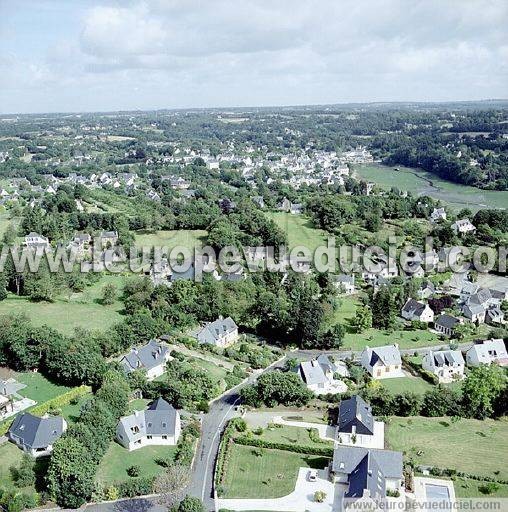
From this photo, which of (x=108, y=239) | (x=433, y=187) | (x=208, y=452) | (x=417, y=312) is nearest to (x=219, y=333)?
(x=208, y=452)

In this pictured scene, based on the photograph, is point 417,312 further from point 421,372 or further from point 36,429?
point 36,429

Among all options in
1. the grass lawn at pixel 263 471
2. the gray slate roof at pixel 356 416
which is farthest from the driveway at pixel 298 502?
the gray slate roof at pixel 356 416

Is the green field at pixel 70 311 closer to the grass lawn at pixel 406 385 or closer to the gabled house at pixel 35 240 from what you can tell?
the gabled house at pixel 35 240

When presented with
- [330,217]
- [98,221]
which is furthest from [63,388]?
[330,217]

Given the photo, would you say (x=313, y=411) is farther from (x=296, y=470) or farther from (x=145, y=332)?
(x=145, y=332)

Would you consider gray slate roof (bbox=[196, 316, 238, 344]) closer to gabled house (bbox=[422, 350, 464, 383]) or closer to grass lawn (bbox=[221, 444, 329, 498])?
grass lawn (bbox=[221, 444, 329, 498])
